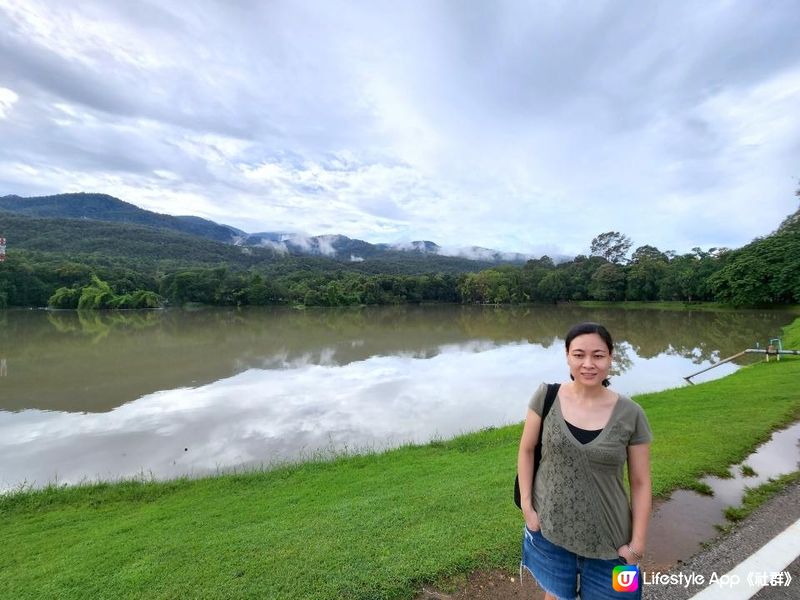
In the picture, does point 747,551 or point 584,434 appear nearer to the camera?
point 584,434

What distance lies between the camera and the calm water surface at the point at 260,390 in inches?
349

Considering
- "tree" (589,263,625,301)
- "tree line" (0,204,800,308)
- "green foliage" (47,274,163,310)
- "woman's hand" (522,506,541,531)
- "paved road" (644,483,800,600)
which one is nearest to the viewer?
"woman's hand" (522,506,541,531)

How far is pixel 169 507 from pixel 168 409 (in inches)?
282

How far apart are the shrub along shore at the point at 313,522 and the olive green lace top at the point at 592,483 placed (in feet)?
5.44

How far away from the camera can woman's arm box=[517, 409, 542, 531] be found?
2067mm

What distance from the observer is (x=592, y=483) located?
1.89 meters

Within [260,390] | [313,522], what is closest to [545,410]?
[313,522]

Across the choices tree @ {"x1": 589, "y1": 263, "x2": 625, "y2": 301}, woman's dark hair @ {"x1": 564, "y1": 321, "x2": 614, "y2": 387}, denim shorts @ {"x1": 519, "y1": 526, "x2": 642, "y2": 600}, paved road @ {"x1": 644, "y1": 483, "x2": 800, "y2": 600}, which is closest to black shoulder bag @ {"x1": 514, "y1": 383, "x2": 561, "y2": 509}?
woman's dark hair @ {"x1": 564, "y1": 321, "x2": 614, "y2": 387}

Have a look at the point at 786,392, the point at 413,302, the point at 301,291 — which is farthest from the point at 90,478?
the point at 413,302

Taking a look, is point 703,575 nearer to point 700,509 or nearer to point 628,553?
point 700,509

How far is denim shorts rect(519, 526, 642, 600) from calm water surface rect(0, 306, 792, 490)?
266 inches

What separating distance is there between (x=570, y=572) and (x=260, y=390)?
43.1 feet

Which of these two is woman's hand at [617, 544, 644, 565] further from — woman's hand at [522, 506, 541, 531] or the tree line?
the tree line

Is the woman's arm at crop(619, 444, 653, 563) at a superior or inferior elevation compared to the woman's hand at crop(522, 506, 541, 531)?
superior
